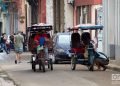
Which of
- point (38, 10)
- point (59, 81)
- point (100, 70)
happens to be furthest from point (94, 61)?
point (38, 10)

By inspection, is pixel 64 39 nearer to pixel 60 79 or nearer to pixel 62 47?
pixel 62 47

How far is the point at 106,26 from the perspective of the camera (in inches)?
1308

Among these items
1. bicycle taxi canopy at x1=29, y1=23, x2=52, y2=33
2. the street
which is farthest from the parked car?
the street

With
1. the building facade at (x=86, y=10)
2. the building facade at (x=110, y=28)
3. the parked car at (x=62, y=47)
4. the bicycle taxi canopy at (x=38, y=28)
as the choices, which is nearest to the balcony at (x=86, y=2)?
the building facade at (x=86, y=10)

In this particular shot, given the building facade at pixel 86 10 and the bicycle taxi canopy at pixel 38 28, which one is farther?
the building facade at pixel 86 10

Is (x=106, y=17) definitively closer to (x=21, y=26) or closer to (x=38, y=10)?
(x=38, y=10)

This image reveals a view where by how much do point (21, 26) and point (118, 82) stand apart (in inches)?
1788

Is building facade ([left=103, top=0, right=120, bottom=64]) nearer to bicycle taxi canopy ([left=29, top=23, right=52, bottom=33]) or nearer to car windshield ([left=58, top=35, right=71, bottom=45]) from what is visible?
car windshield ([left=58, top=35, right=71, bottom=45])

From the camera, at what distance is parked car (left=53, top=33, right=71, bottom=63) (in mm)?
32031

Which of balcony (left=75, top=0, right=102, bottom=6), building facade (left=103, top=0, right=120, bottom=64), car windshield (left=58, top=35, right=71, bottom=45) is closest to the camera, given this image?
building facade (left=103, top=0, right=120, bottom=64)

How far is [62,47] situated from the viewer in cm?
3247

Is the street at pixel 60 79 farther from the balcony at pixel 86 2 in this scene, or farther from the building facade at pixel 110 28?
the balcony at pixel 86 2

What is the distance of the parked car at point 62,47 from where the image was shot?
3203 centimetres

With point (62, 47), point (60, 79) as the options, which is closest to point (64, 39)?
point (62, 47)
